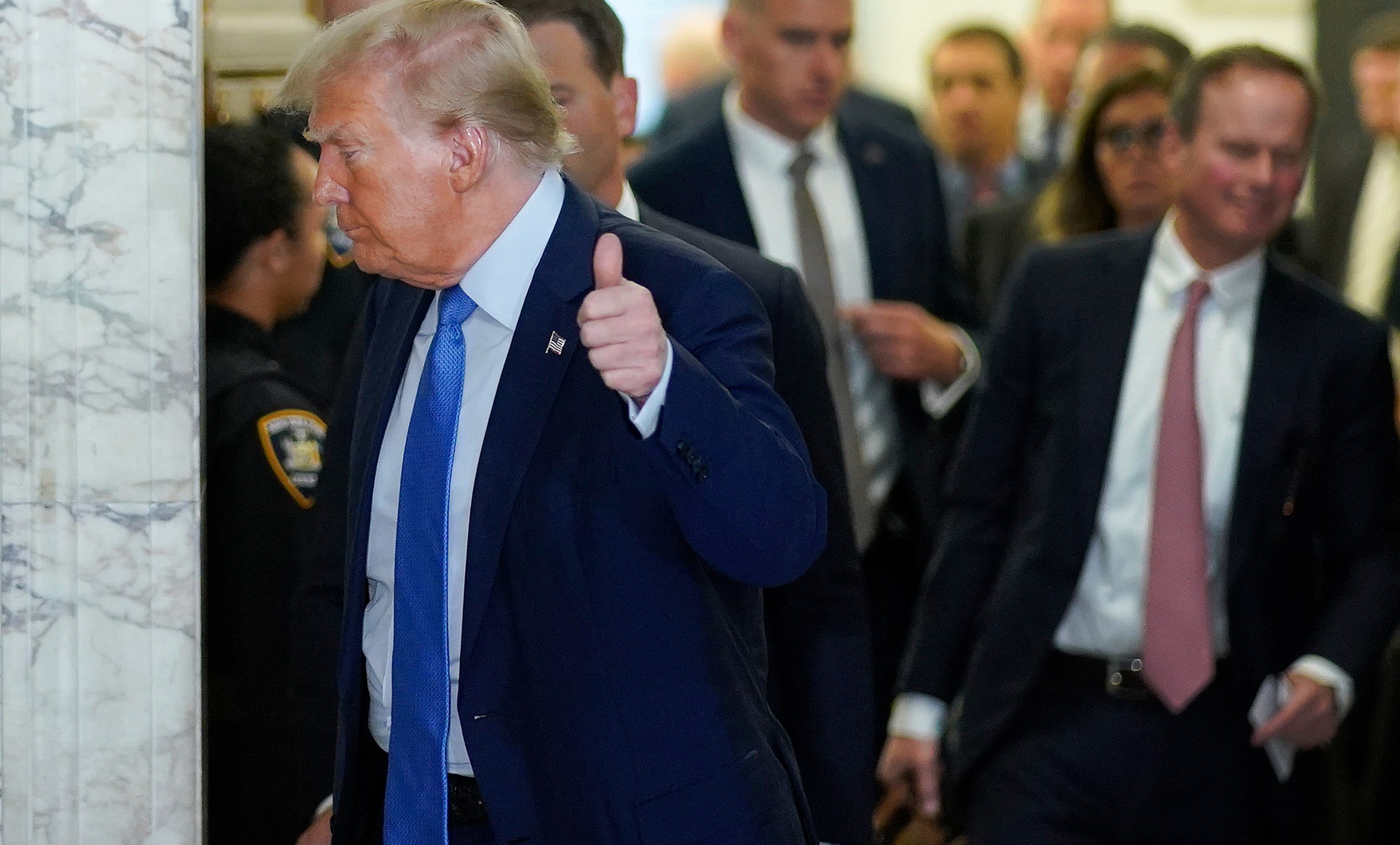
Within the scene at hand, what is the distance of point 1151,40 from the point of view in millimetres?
5328

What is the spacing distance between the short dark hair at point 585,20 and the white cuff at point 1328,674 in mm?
1502

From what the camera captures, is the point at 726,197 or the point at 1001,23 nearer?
the point at 726,197

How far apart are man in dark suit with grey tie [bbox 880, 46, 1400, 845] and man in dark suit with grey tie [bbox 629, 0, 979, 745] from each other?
394 millimetres

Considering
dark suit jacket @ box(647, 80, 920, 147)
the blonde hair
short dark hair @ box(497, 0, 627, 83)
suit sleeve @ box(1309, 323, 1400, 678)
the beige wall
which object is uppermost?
the beige wall

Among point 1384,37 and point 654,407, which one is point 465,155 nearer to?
point 654,407

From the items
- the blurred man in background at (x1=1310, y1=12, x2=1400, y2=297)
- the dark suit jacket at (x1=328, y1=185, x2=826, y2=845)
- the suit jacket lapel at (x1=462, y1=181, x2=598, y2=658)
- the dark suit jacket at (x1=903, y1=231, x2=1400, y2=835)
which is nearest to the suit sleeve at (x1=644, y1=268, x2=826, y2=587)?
the dark suit jacket at (x1=328, y1=185, x2=826, y2=845)

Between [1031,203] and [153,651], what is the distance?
3.43 meters

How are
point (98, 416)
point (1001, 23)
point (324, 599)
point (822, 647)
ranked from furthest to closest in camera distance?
point (1001, 23) < point (822, 647) < point (324, 599) < point (98, 416)

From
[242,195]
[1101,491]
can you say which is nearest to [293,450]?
[242,195]

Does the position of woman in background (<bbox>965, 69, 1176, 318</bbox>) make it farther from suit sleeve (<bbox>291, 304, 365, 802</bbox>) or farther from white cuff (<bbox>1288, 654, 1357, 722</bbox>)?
suit sleeve (<bbox>291, 304, 365, 802</bbox>)

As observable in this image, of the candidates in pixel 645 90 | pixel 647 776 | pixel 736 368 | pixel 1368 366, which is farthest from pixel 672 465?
pixel 645 90

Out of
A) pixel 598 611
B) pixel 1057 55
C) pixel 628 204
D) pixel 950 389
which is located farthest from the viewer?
pixel 1057 55

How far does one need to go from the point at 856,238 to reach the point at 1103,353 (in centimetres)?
82

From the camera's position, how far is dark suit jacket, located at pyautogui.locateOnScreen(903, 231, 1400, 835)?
314cm
